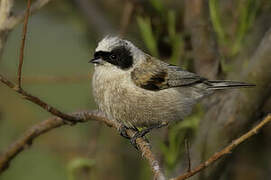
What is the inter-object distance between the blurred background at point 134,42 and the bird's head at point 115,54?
294mm

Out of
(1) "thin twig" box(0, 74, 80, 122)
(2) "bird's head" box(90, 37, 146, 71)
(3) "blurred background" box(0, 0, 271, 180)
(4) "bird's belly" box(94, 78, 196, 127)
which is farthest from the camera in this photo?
(3) "blurred background" box(0, 0, 271, 180)

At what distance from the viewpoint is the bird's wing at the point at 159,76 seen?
4207 millimetres

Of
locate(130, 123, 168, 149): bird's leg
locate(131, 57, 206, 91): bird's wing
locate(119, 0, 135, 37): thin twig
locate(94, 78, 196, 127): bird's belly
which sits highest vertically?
locate(119, 0, 135, 37): thin twig

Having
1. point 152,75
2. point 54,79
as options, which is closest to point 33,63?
point 54,79

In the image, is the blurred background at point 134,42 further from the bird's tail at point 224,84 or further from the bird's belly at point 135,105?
the bird's belly at point 135,105

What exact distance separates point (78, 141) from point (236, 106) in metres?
3.16

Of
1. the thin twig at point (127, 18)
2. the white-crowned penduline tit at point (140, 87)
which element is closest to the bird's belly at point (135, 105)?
the white-crowned penduline tit at point (140, 87)

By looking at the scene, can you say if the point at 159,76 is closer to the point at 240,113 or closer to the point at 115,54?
the point at 115,54

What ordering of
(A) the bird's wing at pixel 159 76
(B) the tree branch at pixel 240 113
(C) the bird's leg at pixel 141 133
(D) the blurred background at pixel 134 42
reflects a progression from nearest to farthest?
(B) the tree branch at pixel 240 113 → (C) the bird's leg at pixel 141 133 → (A) the bird's wing at pixel 159 76 → (D) the blurred background at pixel 134 42

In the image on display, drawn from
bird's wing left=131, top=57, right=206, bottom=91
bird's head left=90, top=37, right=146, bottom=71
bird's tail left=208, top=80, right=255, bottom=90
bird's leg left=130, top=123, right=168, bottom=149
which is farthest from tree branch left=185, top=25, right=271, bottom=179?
bird's head left=90, top=37, right=146, bottom=71

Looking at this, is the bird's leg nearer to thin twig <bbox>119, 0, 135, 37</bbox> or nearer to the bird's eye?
the bird's eye

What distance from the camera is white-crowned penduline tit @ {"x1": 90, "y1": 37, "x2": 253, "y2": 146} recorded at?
4.01 metres

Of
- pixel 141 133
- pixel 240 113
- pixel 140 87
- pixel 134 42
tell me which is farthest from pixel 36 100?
pixel 134 42

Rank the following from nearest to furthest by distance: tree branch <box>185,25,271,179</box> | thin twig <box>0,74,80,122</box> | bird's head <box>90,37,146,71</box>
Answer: thin twig <box>0,74,80,122</box>, tree branch <box>185,25,271,179</box>, bird's head <box>90,37,146,71</box>
